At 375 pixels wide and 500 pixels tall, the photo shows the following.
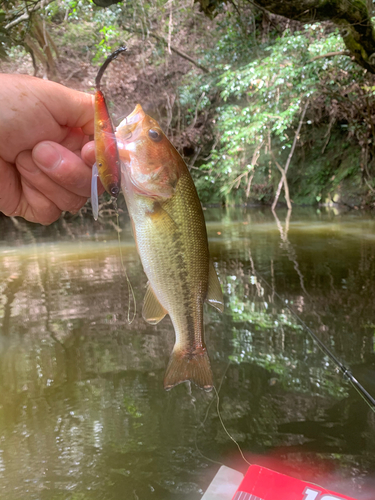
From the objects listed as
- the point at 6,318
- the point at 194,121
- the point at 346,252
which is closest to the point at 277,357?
the point at 6,318

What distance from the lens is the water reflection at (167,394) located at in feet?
6.93

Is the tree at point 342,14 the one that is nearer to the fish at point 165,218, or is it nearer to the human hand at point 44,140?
the human hand at point 44,140

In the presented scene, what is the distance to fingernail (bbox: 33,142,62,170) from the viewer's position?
1.42 meters

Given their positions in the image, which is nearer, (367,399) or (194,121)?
(367,399)

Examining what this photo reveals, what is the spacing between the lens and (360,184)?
15.3 metres

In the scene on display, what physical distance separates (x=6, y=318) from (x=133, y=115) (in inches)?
140

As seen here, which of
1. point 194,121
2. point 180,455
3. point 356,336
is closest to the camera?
point 180,455

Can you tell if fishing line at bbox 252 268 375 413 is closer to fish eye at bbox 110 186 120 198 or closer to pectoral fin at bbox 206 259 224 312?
pectoral fin at bbox 206 259 224 312

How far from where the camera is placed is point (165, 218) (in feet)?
4.29

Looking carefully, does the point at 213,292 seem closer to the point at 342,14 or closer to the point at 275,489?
the point at 275,489

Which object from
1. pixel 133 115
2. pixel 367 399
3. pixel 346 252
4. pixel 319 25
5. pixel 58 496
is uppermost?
pixel 319 25

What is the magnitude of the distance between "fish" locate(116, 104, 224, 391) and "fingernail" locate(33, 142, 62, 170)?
0.28 meters

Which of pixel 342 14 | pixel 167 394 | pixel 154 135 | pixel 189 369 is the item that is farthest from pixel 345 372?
pixel 342 14

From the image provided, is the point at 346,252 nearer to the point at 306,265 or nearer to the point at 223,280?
the point at 306,265
